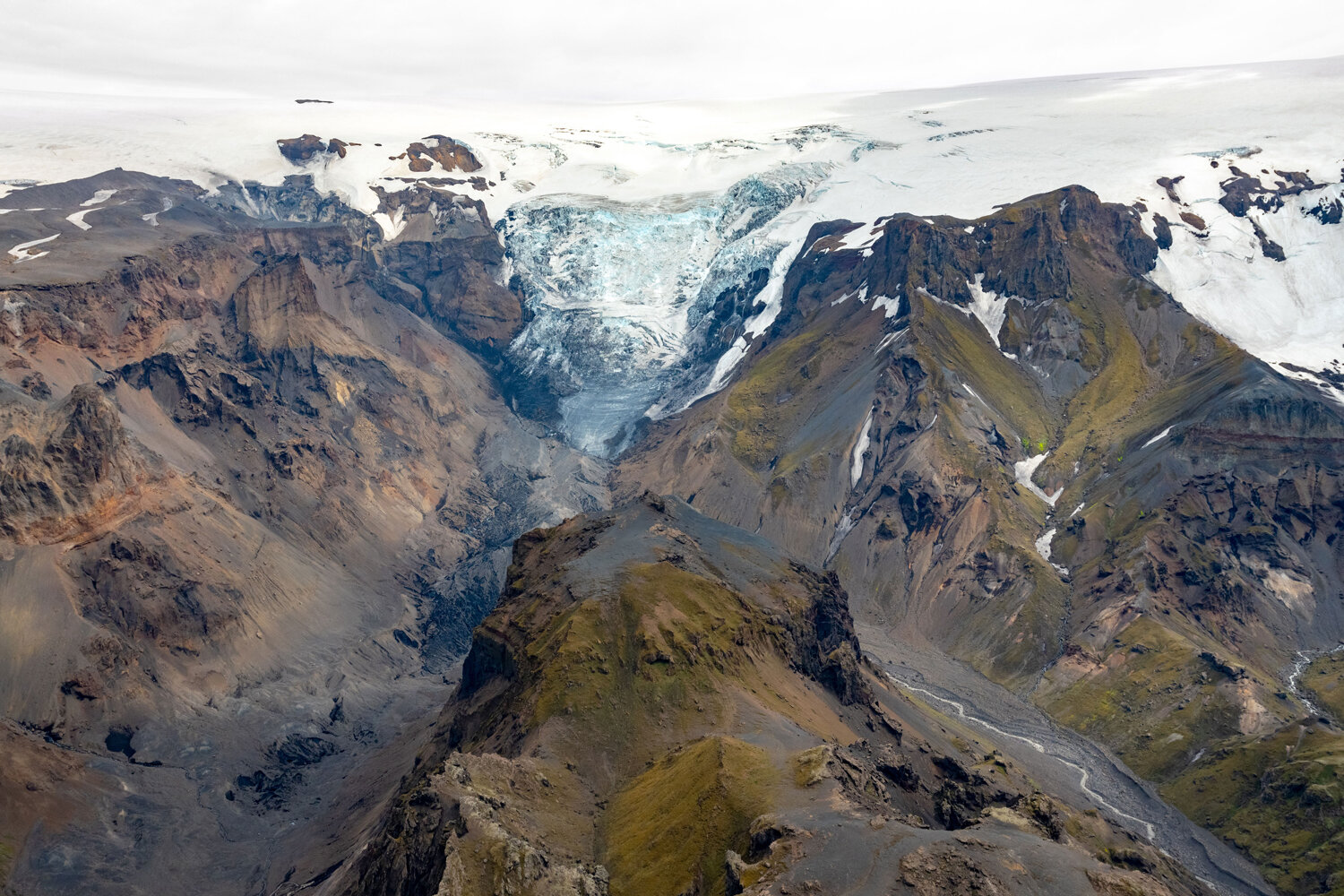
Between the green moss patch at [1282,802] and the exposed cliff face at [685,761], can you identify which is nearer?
the exposed cliff face at [685,761]

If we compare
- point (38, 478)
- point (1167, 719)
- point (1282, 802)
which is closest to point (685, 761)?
point (1282, 802)

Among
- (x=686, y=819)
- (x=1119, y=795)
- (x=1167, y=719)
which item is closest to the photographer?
(x=686, y=819)

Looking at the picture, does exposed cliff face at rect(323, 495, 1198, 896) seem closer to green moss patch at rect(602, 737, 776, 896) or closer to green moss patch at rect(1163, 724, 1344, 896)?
green moss patch at rect(602, 737, 776, 896)

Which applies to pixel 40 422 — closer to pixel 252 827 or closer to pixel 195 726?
pixel 195 726

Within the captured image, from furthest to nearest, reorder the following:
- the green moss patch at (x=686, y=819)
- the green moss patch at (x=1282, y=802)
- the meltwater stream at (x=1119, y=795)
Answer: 1. the meltwater stream at (x=1119, y=795)
2. the green moss patch at (x=1282, y=802)
3. the green moss patch at (x=686, y=819)

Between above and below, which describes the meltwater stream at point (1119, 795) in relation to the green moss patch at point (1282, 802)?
below

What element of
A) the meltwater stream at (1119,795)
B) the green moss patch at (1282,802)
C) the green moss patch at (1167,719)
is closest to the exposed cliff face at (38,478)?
the meltwater stream at (1119,795)

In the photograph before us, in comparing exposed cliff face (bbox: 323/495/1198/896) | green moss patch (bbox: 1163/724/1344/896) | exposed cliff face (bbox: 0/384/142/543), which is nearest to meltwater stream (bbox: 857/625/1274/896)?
green moss patch (bbox: 1163/724/1344/896)

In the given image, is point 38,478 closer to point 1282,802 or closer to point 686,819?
point 686,819

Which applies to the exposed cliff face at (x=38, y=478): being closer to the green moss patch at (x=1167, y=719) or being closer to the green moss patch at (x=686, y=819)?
the green moss patch at (x=686, y=819)
